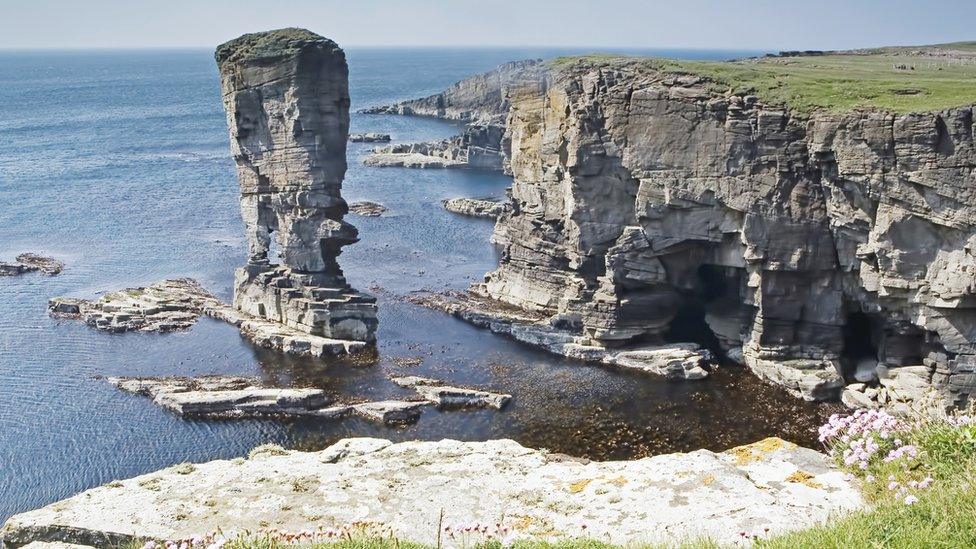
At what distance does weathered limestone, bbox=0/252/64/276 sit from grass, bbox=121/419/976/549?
61.1 m

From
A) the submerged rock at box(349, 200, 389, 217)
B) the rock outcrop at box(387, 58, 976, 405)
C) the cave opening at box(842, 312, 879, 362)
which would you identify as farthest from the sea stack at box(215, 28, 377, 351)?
the submerged rock at box(349, 200, 389, 217)

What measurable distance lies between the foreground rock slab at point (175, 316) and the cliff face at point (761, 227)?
587 inches

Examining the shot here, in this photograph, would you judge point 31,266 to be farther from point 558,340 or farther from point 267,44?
point 558,340

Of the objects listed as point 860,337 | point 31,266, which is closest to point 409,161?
point 31,266

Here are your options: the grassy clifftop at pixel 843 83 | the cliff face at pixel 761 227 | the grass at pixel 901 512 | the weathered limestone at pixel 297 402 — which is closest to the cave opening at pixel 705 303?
the cliff face at pixel 761 227

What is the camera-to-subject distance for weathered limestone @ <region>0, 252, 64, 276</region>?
70.9m

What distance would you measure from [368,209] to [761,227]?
170 feet

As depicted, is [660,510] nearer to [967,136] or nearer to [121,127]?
[967,136]

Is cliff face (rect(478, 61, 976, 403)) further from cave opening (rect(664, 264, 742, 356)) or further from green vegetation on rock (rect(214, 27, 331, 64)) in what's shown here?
green vegetation on rock (rect(214, 27, 331, 64))

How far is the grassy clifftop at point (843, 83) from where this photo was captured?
147 feet

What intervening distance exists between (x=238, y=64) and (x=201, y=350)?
58.6ft

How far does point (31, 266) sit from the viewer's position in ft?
237

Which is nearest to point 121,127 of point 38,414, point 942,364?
point 38,414

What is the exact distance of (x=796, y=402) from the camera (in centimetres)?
4578
